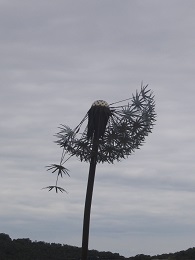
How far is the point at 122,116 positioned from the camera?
2239 cm

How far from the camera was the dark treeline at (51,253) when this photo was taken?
30047mm

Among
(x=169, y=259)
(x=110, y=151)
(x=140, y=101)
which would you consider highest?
(x=140, y=101)

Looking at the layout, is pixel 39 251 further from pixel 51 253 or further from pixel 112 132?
pixel 112 132

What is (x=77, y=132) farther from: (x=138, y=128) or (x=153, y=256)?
(x=153, y=256)

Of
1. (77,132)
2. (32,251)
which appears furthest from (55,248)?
(77,132)

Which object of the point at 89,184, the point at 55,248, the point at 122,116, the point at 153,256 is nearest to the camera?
the point at 89,184

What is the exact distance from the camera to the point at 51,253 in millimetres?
31812

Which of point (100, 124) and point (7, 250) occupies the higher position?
point (100, 124)

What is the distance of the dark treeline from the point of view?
30047 mm

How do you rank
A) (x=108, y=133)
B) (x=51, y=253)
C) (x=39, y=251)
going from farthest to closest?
(x=51, y=253), (x=39, y=251), (x=108, y=133)

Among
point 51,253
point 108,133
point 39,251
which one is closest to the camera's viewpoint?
point 108,133

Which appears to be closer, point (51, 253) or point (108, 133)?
point (108, 133)

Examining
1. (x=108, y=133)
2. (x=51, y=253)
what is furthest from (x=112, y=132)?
(x=51, y=253)

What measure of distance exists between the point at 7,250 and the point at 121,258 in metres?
5.61
